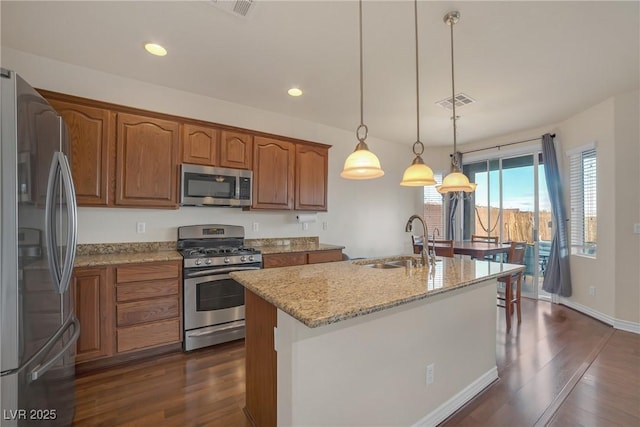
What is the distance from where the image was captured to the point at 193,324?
2.73 m

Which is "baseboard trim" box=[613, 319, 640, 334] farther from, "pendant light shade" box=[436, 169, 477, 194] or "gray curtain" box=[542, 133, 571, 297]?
"pendant light shade" box=[436, 169, 477, 194]

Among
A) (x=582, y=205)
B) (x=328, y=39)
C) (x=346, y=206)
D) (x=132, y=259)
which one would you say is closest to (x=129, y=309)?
(x=132, y=259)

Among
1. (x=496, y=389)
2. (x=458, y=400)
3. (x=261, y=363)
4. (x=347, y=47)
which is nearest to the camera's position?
(x=261, y=363)

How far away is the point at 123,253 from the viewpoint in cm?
288

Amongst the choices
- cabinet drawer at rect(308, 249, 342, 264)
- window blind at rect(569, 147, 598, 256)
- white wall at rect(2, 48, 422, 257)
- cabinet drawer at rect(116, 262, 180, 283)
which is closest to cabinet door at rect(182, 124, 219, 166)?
white wall at rect(2, 48, 422, 257)

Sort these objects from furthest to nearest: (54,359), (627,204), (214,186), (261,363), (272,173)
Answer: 1. (272,173)
2. (627,204)
3. (214,186)
4. (261,363)
5. (54,359)

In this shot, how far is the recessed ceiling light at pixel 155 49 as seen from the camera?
241 centimetres

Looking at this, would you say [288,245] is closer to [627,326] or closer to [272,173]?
[272,173]

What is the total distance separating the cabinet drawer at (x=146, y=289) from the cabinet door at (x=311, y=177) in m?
1.74

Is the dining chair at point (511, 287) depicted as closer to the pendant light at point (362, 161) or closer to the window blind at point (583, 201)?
the window blind at point (583, 201)

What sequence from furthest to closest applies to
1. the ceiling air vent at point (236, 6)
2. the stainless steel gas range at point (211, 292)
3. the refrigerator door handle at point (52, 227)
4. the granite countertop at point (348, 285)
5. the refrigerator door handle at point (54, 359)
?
1. the stainless steel gas range at point (211, 292)
2. the ceiling air vent at point (236, 6)
3. the refrigerator door handle at point (52, 227)
4. the refrigerator door handle at point (54, 359)
5. the granite countertop at point (348, 285)

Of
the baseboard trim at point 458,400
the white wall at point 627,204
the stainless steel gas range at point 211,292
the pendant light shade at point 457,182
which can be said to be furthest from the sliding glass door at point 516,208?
the stainless steel gas range at point 211,292

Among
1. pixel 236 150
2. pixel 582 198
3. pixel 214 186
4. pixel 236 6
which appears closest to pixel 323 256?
pixel 214 186

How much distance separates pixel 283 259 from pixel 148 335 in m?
1.47
